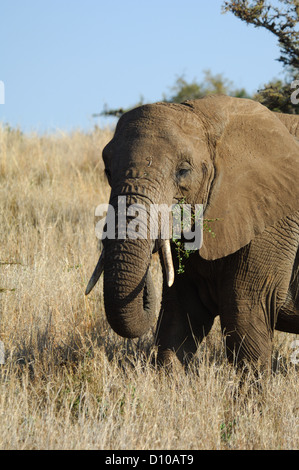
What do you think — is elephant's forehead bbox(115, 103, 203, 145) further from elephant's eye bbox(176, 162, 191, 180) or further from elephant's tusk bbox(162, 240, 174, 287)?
elephant's tusk bbox(162, 240, 174, 287)

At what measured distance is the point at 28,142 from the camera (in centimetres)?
1375

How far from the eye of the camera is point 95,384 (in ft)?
17.8

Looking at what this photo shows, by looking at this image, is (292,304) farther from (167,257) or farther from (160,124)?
(160,124)

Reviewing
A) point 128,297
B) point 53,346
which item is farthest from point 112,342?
point 128,297

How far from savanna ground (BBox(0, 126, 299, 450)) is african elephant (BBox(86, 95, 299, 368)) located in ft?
1.29

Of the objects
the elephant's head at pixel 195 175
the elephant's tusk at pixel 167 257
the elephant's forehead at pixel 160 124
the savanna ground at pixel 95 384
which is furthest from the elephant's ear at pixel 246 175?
the savanna ground at pixel 95 384

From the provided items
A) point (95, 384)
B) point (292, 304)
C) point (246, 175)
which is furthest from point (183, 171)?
point (95, 384)

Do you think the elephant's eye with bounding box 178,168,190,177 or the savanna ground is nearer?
the savanna ground

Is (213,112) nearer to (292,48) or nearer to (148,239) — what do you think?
(148,239)

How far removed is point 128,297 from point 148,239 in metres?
0.38

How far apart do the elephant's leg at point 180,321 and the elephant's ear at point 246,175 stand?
804 mm

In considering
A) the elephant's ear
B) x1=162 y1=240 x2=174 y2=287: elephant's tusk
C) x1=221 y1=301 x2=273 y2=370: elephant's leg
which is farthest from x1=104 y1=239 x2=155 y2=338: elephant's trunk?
x1=221 y1=301 x2=273 y2=370: elephant's leg

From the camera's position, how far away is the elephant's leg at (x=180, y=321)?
5910 millimetres

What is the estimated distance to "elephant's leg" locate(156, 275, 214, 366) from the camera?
5910 millimetres
